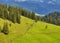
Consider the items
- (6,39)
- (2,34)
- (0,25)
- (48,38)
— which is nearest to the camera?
(6,39)

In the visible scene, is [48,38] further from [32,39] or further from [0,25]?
[0,25]

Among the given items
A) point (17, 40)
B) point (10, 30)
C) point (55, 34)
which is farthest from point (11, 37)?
point (55, 34)

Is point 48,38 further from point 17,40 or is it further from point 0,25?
point 0,25

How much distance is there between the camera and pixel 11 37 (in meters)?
159

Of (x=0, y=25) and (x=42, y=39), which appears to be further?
(x=0, y=25)

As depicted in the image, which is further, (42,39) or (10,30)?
(10,30)

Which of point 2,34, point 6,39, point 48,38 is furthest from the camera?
point 48,38

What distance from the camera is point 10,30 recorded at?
17888 centimetres

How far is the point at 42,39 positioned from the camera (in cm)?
16775

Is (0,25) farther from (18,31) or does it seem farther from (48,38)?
(48,38)

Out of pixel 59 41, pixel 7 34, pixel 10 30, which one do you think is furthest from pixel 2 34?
pixel 59 41

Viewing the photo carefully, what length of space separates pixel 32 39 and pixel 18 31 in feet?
71.2

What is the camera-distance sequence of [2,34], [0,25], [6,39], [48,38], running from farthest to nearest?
[0,25] → [48,38] → [2,34] → [6,39]

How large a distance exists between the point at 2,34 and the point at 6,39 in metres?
11.6
